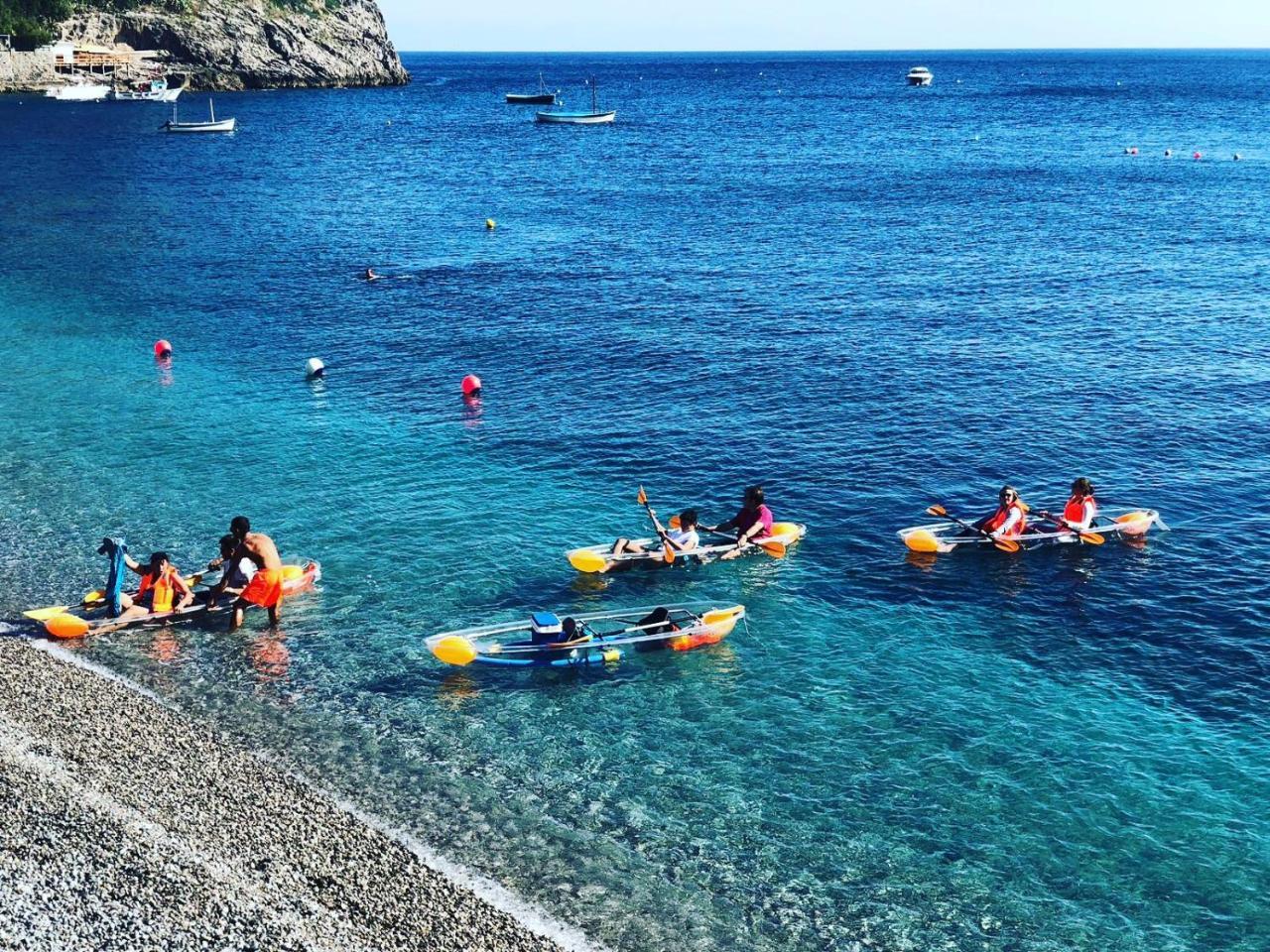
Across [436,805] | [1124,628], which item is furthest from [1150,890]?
[436,805]

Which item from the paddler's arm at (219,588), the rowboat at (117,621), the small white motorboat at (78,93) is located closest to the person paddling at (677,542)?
the rowboat at (117,621)

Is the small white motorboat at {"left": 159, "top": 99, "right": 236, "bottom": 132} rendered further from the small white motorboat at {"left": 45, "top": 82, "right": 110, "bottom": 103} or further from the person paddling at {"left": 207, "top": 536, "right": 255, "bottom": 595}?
the person paddling at {"left": 207, "top": 536, "right": 255, "bottom": 595}

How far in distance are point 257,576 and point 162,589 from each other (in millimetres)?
2355

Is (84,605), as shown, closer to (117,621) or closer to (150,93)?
(117,621)

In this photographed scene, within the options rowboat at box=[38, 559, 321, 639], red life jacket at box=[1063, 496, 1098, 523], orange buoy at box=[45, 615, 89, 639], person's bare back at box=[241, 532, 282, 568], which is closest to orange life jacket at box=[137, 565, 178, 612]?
rowboat at box=[38, 559, 321, 639]

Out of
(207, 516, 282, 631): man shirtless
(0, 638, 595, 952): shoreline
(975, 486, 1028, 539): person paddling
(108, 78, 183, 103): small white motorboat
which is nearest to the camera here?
(0, 638, 595, 952): shoreline

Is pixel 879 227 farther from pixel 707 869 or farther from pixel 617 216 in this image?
pixel 707 869

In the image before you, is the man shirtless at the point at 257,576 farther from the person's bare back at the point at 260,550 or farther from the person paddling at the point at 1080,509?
the person paddling at the point at 1080,509

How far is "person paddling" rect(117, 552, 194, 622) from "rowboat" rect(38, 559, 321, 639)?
129 mm

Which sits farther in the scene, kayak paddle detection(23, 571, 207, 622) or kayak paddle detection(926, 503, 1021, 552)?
kayak paddle detection(926, 503, 1021, 552)

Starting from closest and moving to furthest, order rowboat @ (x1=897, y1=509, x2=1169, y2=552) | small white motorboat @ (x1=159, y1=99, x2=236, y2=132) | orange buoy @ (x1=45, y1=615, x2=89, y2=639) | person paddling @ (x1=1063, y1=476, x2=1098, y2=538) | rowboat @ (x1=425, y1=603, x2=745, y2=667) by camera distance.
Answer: rowboat @ (x1=425, y1=603, x2=745, y2=667), orange buoy @ (x1=45, y1=615, x2=89, y2=639), rowboat @ (x1=897, y1=509, x2=1169, y2=552), person paddling @ (x1=1063, y1=476, x2=1098, y2=538), small white motorboat @ (x1=159, y1=99, x2=236, y2=132)

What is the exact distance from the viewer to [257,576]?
1137 inches

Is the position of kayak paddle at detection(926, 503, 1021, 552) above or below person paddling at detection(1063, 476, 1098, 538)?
below

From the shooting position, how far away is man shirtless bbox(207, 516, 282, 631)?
93.8 ft
